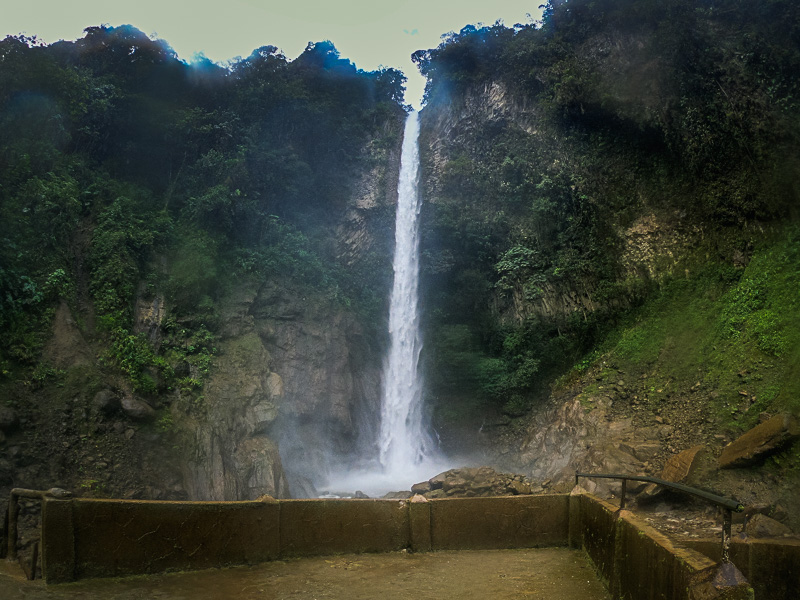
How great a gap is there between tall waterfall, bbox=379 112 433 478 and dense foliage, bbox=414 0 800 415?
27.3 inches

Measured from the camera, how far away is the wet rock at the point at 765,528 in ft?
19.7

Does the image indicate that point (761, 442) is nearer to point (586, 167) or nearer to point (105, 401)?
point (586, 167)

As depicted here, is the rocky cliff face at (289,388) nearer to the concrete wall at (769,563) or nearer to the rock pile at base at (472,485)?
the rock pile at base at (472,485)

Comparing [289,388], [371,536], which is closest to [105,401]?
[289,388]

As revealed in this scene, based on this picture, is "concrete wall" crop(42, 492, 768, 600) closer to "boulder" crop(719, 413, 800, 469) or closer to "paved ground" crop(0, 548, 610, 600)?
"paved ground" crop(0, 548, 610, 600)

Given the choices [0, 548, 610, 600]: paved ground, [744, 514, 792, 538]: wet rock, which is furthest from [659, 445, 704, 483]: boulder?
[0, 548, 610, 600]: paved ground

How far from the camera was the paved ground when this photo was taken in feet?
13.8

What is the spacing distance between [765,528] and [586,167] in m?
11.5

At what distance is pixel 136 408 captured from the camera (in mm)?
10672

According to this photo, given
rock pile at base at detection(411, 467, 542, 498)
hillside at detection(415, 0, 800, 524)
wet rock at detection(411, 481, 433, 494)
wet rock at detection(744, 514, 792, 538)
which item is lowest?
wet rock at detection(411, 481, 433, 494)

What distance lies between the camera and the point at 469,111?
64.7ft

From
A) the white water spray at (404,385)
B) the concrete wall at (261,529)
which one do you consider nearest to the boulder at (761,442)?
the concrete wall at (261,529)

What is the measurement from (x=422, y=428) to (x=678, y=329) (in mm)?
7847

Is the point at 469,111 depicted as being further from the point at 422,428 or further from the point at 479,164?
the point at 422,428
